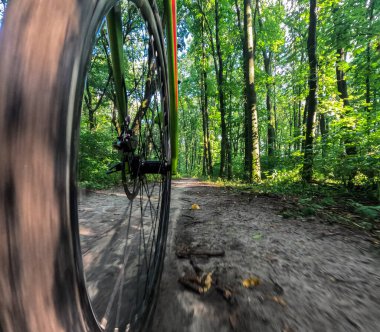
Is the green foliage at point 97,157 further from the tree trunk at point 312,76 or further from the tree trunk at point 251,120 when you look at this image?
the tree trunk at point 251,120

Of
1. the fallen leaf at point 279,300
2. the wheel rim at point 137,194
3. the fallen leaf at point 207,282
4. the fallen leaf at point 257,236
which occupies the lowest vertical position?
the fallen leaf at point 279,300

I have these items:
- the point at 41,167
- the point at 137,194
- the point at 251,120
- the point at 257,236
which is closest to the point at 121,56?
the point at 137,194

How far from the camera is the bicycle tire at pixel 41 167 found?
0.92 ft

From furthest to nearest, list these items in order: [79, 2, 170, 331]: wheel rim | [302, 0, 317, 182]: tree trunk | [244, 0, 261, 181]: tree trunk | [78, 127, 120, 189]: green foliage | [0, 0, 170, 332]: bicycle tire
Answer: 1. [244, 0, 261, 181]: tree trunk
2. [302, 0, 317, 182]: tree trunk
3. [79, 2, 170, 331]: wheel rim
4. [78, 127, 120, 189]: green foliage
5. [0, 0, 170, 332]: bicycle tire

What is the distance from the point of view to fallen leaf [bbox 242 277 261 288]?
111 centimetres

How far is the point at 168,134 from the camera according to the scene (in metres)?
1.60

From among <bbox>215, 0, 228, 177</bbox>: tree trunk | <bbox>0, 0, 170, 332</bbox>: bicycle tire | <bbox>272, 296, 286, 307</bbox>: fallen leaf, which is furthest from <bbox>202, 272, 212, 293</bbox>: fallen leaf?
<bbox>215, 0, 228, 177</bbox>: tree trunk

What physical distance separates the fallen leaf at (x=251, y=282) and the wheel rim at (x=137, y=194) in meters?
0.42

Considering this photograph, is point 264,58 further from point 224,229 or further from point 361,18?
point 224,229

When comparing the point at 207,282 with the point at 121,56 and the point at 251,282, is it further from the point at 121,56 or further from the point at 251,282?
the point at 121,56

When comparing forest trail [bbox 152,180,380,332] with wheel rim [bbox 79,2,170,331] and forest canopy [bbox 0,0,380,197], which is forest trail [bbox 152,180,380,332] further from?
forest canopy [bbox 0,0,380,197]

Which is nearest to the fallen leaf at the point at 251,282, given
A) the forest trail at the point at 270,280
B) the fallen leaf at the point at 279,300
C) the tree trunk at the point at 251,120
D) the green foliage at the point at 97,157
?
the forest trail at the point at 270,280

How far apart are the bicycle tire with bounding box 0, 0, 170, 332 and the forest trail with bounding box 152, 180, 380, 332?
2.16ft

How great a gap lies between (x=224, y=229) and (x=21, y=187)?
1.84 metres
